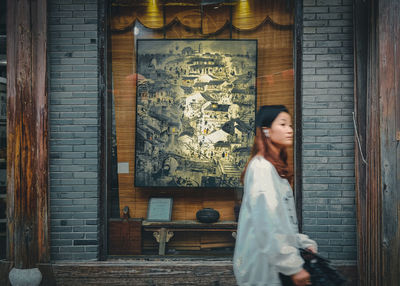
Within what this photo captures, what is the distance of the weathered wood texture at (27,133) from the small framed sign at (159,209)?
4.54ft

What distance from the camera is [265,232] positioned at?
7.53 feet

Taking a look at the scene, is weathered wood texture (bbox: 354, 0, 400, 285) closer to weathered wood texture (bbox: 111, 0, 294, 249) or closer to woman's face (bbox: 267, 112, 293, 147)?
weathered wood texture (bbox: 111, 0, 294, 249)

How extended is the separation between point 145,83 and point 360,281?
386 centimetres

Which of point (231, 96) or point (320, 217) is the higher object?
point (231, 96)

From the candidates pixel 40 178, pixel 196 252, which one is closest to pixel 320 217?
pixel 196 252

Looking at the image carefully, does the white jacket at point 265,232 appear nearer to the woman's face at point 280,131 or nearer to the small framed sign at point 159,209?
the woman's face at point 280,131

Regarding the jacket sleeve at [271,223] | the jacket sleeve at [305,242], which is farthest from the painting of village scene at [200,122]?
the jacket sleeve at [271,223]

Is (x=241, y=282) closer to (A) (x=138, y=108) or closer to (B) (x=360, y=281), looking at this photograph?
(B) (x=360, y=281)

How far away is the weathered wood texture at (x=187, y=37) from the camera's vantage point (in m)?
5.44

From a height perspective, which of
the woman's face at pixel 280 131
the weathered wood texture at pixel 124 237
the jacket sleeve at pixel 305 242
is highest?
the woman's face at pixel 280 131

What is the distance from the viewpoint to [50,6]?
16.9 feet

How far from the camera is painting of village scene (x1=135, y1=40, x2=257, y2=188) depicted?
213 inches

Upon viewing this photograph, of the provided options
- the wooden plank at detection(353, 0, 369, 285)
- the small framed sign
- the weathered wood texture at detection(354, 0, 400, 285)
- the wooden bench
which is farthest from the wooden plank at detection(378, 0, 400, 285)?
the small framed sign

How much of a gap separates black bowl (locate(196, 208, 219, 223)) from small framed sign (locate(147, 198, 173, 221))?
1.40 feet
